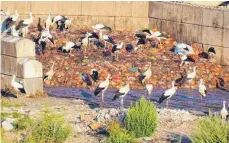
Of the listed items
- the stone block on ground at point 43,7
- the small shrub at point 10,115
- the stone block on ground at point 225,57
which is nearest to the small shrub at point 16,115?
the small shrub at point 10,115

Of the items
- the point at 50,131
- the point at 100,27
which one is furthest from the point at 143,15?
the point at 50,131

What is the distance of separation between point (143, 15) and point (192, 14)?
3721 mm

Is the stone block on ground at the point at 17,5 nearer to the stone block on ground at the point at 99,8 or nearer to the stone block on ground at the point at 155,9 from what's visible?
the stone block on ground at the point at 99,8

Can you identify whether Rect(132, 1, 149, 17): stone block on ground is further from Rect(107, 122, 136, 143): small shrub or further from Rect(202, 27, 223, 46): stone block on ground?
Rect(107, 122, 136, 143): small shrub

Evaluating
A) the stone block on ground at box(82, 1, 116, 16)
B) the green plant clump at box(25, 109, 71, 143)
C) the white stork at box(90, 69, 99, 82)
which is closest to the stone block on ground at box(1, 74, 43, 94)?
the white stork at box(90, 69, 99, 82)

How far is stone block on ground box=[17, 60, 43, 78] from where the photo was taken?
89.4 feet

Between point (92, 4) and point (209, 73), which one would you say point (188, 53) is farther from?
point (92, 4)

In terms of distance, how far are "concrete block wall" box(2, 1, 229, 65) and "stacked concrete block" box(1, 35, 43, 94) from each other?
1132 cm

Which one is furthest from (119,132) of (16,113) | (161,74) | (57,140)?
(161,74)

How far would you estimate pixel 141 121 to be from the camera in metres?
21.0

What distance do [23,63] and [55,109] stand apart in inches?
117

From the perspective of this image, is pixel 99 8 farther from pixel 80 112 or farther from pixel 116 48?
pixel 80 112

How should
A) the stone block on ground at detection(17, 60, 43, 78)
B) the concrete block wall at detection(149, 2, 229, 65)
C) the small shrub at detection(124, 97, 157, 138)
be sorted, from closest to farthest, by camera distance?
the small shrub at detection(124, 97, 157, 138)
the stone block on ground at detection(17, 60, 43, 78)
the concrete block wall at detection(149, 2, 229, 65)

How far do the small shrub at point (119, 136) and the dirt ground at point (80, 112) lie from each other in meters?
0.60
